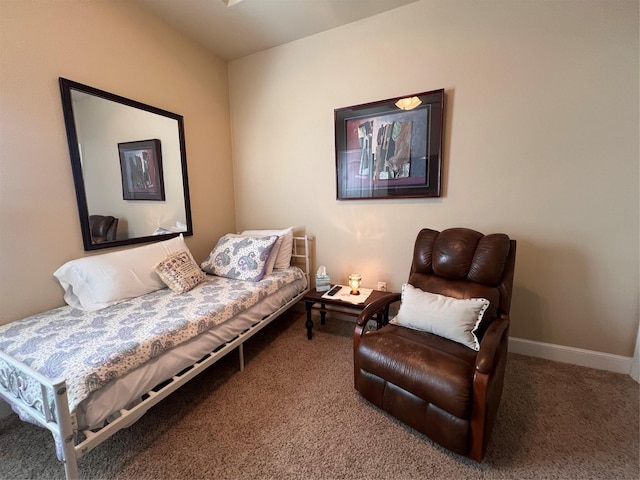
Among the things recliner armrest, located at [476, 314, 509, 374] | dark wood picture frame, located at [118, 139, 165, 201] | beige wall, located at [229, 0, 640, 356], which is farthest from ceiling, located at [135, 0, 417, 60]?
recliner armrest, located at [476, 314, 509, 374]

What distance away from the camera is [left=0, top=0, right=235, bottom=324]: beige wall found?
1.62 meters

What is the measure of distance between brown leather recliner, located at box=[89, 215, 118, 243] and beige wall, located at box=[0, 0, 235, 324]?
0.31ft

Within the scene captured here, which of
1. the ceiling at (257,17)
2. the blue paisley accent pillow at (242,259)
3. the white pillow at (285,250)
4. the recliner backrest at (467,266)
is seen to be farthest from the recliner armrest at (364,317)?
the ceiling at (257,17)

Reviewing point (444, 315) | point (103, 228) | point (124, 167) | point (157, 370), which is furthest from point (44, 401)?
point (444, 315)

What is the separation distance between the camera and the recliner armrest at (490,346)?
122 centimetres

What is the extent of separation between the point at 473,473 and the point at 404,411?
0.37m

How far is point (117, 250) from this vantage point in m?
2.18

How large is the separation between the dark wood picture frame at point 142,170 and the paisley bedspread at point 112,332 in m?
0.87

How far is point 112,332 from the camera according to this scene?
1474mm

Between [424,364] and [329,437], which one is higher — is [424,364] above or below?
above

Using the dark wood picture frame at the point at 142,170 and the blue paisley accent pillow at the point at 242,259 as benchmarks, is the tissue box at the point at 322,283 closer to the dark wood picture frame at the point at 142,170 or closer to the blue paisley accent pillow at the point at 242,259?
the blue paisley accent pillow at the point at 242,259

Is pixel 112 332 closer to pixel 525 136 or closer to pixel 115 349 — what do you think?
pixel 115 349

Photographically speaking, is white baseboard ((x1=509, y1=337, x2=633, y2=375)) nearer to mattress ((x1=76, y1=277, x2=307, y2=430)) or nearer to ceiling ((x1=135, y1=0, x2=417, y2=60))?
mattress ((x1=76, y1=277, x2=307, y2=430))

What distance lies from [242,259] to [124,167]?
3.92 ft
